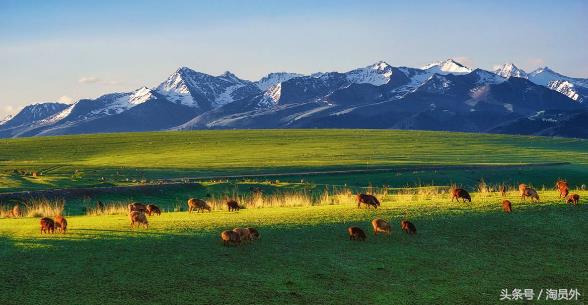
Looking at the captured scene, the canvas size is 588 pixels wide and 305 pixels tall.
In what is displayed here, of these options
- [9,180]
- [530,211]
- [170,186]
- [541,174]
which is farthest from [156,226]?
[541,174]

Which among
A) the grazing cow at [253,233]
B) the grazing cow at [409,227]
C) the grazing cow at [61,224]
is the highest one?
the grazing cow at [61,224]

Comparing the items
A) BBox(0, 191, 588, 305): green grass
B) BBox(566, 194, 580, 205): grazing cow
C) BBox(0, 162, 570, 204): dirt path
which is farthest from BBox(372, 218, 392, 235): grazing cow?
BBox(0, 162, 570, 204): dirt path

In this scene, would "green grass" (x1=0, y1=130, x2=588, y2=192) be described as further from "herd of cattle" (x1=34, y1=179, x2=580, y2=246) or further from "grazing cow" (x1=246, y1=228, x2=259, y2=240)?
"grazing cow" (x1=246, y1=228, x2=259, y2=240)

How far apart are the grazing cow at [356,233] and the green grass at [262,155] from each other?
44532 mm

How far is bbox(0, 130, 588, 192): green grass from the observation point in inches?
3246

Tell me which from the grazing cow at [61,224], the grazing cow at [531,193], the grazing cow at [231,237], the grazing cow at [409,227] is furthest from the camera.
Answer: the grazing cow at [531,193]

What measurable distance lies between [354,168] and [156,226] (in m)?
65.1

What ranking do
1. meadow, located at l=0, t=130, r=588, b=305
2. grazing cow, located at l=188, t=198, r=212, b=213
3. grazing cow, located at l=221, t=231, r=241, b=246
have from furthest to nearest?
grazing cow, located at l=188, t=198, r=212, b=213
grazing cow, located at l=221, t=231, r=241, b=246
meadow, located at l=0, t=130, r=588, b=305

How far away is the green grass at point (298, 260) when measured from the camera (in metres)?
22.1

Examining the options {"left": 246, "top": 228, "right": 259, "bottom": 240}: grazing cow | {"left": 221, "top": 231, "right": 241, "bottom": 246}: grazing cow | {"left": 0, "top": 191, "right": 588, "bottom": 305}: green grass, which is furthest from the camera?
{"left": 246, "top": 228, "right": 259, "bottom": 240}: grazing cow

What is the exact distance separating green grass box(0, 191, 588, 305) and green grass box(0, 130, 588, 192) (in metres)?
40.5

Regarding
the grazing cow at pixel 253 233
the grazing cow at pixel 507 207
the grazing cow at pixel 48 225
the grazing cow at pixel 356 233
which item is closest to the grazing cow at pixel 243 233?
the grazing cow at pixel 253 233

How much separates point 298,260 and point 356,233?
4.14m

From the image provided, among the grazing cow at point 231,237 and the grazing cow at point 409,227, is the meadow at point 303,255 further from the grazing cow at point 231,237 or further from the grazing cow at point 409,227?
the grazing cow at point 231,237
